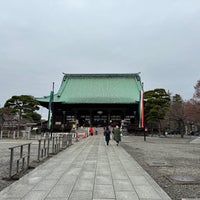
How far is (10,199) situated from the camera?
173 inches

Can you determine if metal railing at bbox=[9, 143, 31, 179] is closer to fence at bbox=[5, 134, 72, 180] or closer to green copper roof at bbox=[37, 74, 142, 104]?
fence at bbox=[5, 134, 72, 180]

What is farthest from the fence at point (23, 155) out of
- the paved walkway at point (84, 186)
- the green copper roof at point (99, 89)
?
the green copper roof at point (99, 89)

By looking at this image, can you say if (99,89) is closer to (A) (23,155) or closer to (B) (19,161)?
(A) (23,155)

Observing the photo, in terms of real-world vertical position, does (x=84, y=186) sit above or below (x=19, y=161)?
below

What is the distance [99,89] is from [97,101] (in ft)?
21.8

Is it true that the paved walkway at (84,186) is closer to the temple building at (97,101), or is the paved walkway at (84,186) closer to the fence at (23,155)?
the fence at (23,155)

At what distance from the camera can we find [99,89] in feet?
168

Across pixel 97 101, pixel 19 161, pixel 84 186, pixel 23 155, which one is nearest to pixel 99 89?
pixel 97 101

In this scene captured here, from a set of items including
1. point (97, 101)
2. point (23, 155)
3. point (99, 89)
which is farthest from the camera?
point (99, 89)

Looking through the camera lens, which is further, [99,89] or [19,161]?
[99,89]

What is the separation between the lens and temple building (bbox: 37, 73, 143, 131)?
4497 centimetres

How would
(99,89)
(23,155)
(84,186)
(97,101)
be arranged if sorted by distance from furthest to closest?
1. (99,89)
2. (97,101)
3. (23,155)
4. (84,186)

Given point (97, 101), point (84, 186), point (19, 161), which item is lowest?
point (84, 186)

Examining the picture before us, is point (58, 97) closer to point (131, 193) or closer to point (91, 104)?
point (91, 104)
